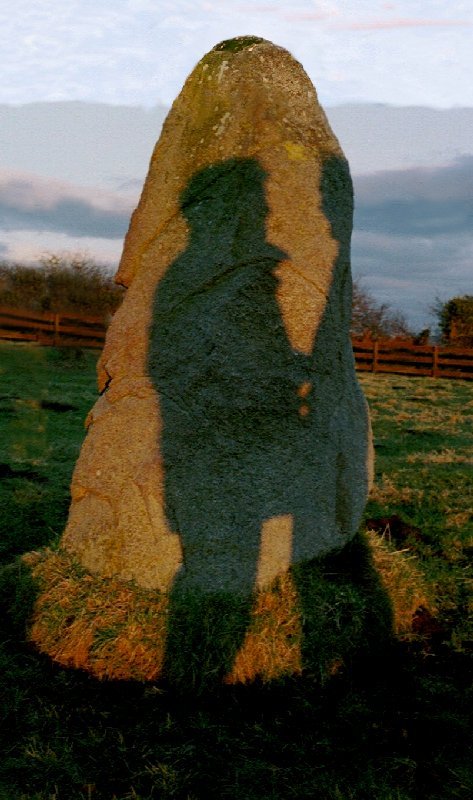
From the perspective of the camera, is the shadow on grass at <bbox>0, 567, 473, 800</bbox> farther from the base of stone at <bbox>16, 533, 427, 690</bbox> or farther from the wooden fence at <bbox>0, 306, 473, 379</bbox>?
the wooden fence at <bbox>0, 306, 473, 379</bbox>

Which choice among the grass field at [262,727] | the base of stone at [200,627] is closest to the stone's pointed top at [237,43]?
the base of stone at [200,627]

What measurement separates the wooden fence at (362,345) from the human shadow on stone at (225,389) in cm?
1779

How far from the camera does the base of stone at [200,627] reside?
13.7 ft

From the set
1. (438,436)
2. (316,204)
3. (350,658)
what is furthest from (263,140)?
(438,436)

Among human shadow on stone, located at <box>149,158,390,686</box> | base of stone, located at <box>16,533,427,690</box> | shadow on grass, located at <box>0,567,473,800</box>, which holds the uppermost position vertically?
human shadow on stone, located at <box>149,158,390,686</box>

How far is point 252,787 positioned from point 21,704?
4.32 ft

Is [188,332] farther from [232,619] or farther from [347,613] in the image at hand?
[347,613]

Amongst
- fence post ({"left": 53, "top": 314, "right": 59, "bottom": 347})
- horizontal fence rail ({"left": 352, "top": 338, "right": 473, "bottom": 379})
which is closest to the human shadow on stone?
fence post ({"left": 53, "top": 314, "right": 59, "bottom": 347})

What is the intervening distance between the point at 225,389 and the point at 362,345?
20.4m

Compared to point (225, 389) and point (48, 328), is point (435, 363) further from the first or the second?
point (225, 389)

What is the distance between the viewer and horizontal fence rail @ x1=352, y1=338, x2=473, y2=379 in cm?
2422

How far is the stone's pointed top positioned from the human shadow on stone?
0.78 m

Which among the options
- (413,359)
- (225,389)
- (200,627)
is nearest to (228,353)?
(225,389)

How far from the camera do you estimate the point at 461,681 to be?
4.42 m
